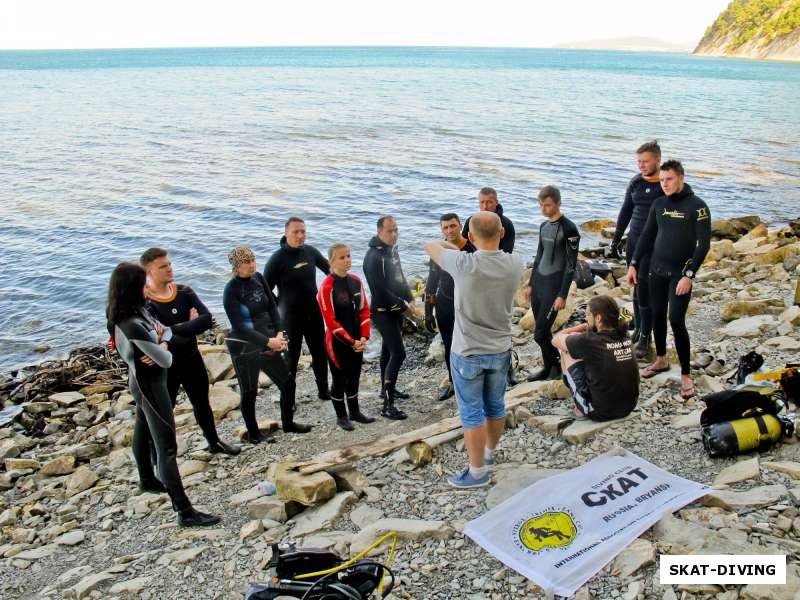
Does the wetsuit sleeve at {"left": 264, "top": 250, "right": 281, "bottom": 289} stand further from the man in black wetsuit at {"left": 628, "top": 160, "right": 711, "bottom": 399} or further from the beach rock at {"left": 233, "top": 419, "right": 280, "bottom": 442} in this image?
the man in black wetsuit at {"left": 628, "top": 160, "right": 711, "bottom": 399}

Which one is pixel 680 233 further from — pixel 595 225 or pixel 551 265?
pixel 595 225

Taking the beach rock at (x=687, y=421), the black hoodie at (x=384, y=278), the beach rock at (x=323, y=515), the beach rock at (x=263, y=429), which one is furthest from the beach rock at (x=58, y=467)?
the beach rock at (x=687, y=421)

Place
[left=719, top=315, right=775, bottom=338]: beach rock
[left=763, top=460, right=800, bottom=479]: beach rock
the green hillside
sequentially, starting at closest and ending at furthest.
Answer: [left=763, top=460, right=800, bottom=479]: beach rock → [left=719, top=315, right=775, bottom=338]: beach rock → the green hillside

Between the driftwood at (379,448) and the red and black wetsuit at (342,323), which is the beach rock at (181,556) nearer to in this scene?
the driftwood at (379,448)

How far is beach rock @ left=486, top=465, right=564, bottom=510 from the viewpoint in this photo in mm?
4828

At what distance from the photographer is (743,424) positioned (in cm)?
496

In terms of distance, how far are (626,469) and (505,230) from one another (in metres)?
3.17

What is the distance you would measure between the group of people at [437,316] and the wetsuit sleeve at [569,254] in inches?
0.6

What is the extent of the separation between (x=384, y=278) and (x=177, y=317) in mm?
2135

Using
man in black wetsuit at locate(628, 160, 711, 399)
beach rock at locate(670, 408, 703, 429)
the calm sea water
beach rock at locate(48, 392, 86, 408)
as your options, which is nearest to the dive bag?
beach rock at locate(670, 408, 703, 429)

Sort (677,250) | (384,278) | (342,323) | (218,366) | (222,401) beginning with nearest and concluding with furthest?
(677,250) → (342,323) → (384,278) → (222,401) → (218,366)

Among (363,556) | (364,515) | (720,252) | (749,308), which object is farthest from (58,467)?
(720,252)

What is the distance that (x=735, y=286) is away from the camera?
11406 millimetres

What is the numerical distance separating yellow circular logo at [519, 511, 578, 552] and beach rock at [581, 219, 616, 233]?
1546 centimetres
